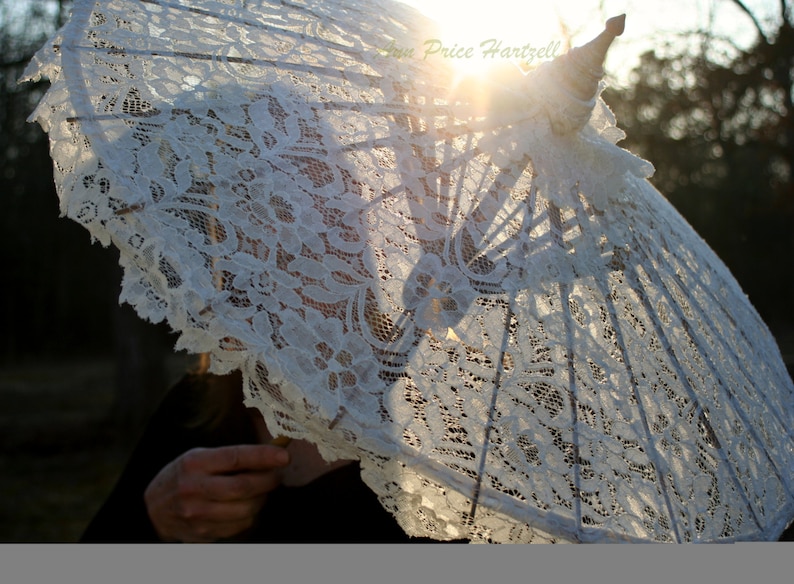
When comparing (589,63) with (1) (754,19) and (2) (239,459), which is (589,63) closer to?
(2) (239,459)

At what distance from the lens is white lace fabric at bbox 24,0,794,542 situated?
1.12 m

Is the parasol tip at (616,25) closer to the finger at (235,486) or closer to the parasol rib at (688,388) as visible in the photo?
the parasol rib at (688,388)

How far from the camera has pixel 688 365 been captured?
1447 millimetres

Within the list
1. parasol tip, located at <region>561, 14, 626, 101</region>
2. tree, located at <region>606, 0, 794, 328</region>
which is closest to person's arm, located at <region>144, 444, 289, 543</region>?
parasol tip, located at <region>561, 14, 626, 101</region>

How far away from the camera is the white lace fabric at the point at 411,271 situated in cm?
112

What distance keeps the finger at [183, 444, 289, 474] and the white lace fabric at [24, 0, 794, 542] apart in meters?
0.35

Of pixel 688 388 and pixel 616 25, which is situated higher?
pixel 616 25

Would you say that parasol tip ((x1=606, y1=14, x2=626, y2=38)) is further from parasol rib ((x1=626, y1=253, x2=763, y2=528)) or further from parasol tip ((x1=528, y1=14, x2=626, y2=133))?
parasol rib ((x1=626, y1=253, x2=763, y2=528))

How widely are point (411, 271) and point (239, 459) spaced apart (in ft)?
1.77

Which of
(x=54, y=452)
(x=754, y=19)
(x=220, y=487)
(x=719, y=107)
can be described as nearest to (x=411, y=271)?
(x=220, y=487)

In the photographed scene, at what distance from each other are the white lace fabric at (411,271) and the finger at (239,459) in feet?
1.14

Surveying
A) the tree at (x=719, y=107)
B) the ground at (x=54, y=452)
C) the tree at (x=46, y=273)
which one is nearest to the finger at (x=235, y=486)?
the ground at (x=54, y=452)

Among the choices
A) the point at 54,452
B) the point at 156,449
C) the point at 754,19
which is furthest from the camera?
the point at 54,452

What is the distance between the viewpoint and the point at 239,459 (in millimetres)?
1437
